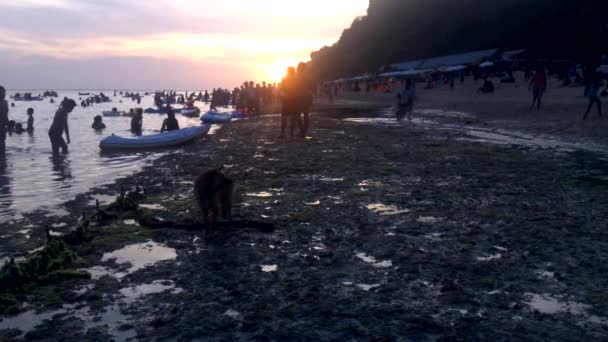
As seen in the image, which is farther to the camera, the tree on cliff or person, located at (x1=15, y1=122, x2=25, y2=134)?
the tree on cliff

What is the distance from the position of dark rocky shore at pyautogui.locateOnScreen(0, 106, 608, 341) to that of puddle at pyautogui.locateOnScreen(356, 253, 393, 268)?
0.02 meters

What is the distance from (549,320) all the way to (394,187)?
504 centimetres

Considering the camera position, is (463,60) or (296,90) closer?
(296,90)

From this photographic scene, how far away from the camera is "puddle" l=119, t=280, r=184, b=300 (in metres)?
4.63

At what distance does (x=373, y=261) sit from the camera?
530 cm

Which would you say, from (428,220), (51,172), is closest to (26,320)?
(428,220)

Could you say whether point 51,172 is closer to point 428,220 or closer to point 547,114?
point 428,220

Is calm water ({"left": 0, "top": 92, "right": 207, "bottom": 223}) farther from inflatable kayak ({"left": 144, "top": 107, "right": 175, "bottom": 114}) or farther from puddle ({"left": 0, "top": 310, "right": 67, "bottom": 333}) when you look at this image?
inflatable kayak ({"left": 144, "top": 107, "right": 175, "bottom": 114})

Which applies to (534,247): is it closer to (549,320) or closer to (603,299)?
(603,299)

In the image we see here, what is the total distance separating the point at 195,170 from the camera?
11641mm

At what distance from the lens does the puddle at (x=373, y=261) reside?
517 cm

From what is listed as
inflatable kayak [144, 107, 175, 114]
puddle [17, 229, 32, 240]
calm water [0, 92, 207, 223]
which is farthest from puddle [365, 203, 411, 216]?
inflatable kayak [144, 107, 175, 114]

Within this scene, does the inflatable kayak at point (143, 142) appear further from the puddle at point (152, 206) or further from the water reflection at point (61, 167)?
the puddle at point (152, 206)

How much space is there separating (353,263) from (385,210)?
7.29 ft
